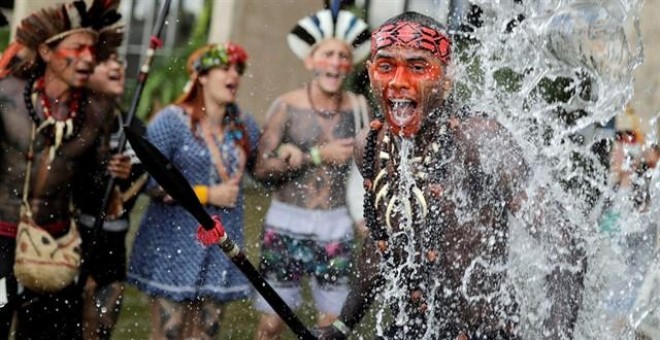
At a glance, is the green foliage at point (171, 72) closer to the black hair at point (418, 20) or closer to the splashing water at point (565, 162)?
the splashing water at point (565, 162)

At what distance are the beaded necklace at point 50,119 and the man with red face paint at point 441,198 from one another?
2125mm

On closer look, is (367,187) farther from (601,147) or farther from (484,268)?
(601,147)

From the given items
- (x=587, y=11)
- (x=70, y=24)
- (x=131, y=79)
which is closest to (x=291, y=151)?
(x=70, y=24)

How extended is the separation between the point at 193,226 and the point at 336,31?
4.15ft

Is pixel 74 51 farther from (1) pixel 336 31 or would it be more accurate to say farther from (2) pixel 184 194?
(2) pixel 184 194

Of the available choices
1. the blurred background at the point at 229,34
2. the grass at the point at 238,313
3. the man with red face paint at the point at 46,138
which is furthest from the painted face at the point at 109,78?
the blurred background at the point at 229,34

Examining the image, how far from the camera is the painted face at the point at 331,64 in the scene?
19.1 feet

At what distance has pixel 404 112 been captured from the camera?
354 cm

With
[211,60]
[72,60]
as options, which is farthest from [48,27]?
[211,60]

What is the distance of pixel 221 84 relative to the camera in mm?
5578

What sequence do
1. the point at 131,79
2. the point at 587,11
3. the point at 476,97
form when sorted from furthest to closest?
the point at 131,79 → the point at 587,11 → the point at 476,97

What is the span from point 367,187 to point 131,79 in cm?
748

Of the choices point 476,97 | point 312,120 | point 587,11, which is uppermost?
point 587,11

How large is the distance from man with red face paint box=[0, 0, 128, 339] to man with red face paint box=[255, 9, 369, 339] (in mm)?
787
